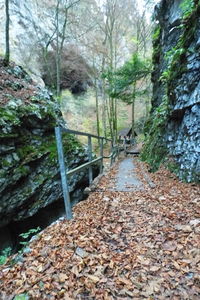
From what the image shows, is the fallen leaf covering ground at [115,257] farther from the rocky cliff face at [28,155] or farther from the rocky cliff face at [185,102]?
the rocky cliff face at [28,155]

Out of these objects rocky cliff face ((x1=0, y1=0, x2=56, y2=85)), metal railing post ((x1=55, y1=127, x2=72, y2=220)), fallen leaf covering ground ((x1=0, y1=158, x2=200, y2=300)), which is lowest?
fallen leaf covering ground ((x1=0, y1=158, x2=200, y2=300))

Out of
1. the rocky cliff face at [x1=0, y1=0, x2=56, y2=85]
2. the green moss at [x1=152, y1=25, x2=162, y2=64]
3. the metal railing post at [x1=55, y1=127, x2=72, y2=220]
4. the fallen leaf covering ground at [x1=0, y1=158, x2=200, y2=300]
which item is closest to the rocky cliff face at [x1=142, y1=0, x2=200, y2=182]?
the fallen leaf covering ground at [x1=0, y1=158, x2=200, y2=300]

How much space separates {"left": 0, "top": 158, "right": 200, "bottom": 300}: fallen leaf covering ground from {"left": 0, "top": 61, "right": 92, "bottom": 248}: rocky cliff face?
2510 millimetres

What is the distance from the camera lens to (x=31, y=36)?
16766 millimetres

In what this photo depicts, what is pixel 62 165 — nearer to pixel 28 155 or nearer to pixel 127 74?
pixel 28 155

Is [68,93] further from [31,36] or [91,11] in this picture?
[91,11]

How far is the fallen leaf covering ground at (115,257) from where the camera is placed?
1725mm

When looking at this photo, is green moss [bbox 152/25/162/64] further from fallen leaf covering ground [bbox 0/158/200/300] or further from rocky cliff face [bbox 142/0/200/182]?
fallen leaf covering ground [bbox 0/158/200/300]

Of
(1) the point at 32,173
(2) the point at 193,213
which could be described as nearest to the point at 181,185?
(2) the point at 193,213

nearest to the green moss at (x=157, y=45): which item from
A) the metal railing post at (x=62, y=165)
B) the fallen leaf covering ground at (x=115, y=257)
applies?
the fallen leaf covering ground at (x=115, y=257)

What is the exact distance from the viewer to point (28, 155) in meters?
5.57

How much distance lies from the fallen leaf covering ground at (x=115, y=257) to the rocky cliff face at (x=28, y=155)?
2510 mm

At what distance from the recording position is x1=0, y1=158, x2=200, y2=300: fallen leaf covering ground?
1725 millimetres

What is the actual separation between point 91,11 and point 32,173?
1722 centimetres
